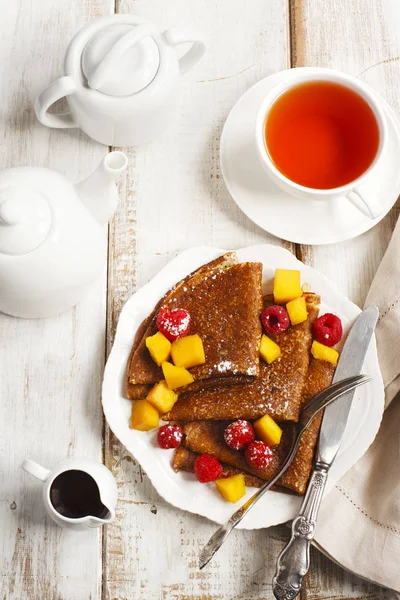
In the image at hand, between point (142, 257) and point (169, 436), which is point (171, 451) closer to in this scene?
point (169, 436)

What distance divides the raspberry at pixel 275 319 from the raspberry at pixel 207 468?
12.2 inches

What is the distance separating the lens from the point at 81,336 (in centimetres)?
161

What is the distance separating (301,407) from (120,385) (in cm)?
40

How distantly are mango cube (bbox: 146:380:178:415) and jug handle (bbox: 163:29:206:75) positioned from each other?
72 cm

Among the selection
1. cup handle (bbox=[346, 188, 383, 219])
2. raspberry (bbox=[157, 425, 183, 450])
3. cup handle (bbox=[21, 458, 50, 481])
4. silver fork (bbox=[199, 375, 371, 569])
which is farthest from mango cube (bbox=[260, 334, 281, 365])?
cup handle (bbox=[21, 458, 50, 481])

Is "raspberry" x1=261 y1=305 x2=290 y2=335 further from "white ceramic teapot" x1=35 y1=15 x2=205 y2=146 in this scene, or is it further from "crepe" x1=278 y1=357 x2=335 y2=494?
"white ceramic teapot" x1=35 y1=15 x2=205 y2=146

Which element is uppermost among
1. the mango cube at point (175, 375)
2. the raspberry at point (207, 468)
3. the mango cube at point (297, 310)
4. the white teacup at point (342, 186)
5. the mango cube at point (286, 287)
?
the white teacup at point (342, 186)

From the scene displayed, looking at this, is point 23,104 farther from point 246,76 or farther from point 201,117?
point 246,76

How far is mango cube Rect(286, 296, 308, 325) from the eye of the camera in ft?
5.00

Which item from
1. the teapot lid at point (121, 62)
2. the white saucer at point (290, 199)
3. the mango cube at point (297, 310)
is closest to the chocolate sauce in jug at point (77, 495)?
the mango cube at point (297, 310)

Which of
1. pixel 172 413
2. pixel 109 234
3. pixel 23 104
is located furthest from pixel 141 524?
pixel 23 104

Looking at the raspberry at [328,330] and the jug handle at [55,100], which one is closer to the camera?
the jug handle at [55,100]

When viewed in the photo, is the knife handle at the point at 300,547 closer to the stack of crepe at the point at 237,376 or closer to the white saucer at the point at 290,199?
the stack of crepe at the point at 237,376

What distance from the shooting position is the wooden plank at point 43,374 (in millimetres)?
1534
